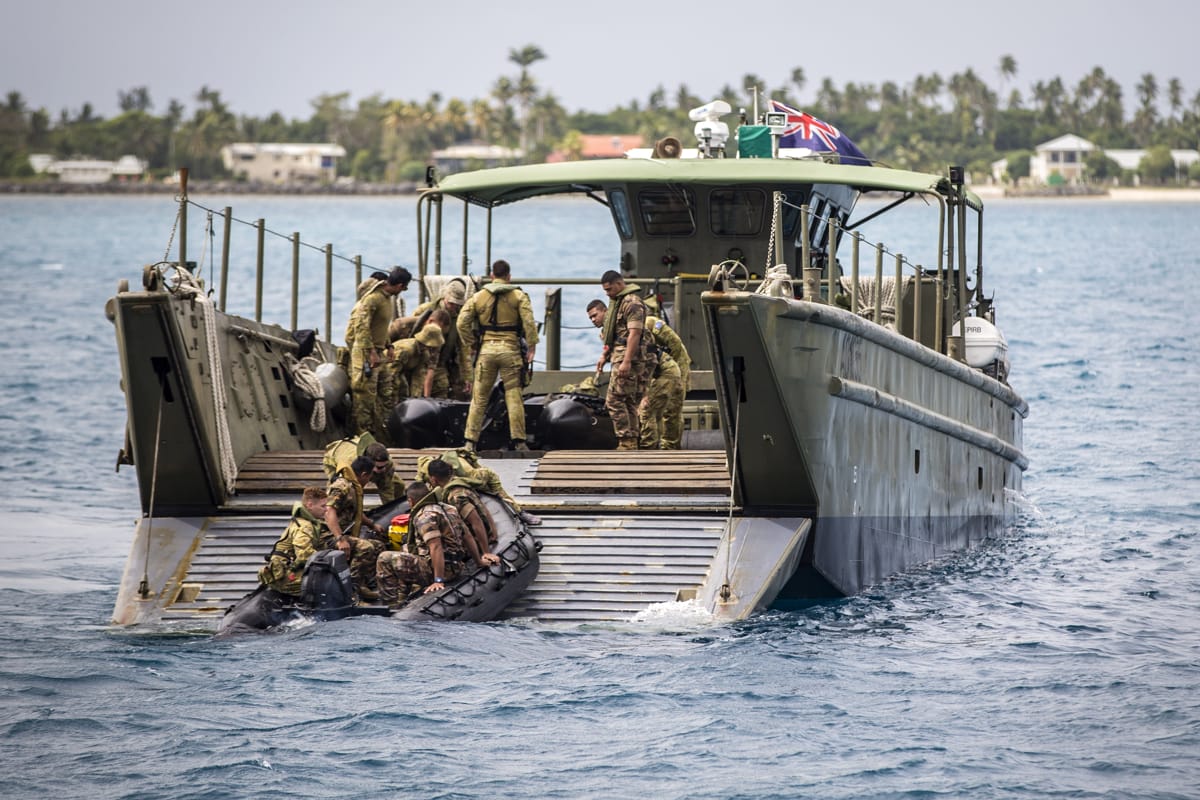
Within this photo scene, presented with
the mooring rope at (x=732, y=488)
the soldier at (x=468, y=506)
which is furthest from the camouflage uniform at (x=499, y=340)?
the mooring rope at (x=732, y=488)

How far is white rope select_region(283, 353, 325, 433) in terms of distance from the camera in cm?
1479

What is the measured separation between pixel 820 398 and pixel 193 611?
4.21 m

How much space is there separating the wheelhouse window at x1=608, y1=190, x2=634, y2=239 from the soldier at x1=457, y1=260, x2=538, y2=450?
2654 mm

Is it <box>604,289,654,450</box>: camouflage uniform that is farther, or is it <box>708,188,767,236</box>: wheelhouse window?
<box>708,188,767,236</box>: wheelhouse window

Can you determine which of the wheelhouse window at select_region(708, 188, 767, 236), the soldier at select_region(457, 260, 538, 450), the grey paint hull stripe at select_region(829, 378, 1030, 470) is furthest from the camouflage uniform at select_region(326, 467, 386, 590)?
the wheelhouse window at select_region(708, 188, 767, 236)

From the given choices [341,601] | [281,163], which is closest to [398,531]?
[341,601]

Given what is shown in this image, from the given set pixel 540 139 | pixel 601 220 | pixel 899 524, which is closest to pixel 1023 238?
pixel 601 220

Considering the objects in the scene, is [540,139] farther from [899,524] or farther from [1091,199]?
[899,524]

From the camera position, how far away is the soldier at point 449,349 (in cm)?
1541

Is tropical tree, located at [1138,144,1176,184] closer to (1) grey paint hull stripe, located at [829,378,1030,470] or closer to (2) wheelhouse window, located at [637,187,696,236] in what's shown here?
(1) grey paint hull stripe, located at [829,378,1030,470]

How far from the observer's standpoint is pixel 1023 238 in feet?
312

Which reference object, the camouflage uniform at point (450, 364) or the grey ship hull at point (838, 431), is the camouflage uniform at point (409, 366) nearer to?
the camouflage uniform at point (450, 364)

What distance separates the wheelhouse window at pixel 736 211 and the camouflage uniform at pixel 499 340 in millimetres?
2797

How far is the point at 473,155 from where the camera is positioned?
527ft
